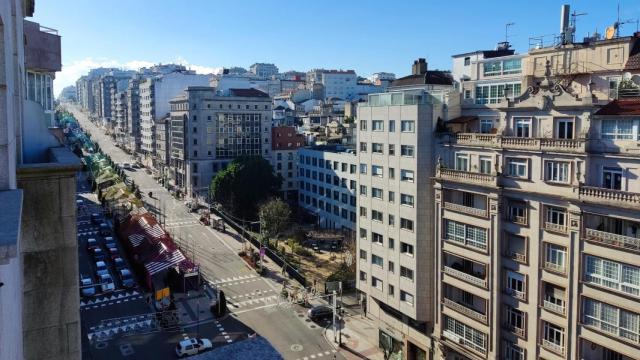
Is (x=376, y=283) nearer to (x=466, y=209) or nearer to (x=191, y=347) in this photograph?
(x=466, y=209)

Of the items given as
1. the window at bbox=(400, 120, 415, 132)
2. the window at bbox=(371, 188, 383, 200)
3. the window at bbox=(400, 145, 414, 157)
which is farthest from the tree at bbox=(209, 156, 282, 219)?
the window at bbox=(400, 120, 415, 132)

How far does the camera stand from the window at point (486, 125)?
127 ft

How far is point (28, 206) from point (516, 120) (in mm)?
29956

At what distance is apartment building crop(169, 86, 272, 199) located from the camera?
344ft

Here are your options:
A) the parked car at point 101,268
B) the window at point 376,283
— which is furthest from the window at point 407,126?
the parked car at point 101,268

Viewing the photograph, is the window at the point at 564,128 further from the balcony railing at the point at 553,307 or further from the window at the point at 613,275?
the balcony railing at the point at 553,307

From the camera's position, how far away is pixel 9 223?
4.87 metres

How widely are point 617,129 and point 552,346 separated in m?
13.0

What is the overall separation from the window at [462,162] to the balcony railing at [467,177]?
964 millimetres

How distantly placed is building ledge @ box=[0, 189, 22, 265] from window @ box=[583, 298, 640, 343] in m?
28.9

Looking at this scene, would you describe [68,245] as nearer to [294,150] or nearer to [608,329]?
[608,329]

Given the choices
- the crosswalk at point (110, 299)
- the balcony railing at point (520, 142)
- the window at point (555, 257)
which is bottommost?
the crosswalk at point (110, 299)

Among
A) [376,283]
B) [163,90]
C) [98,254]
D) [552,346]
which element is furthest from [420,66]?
[163,90]

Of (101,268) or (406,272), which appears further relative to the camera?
(101,268)
